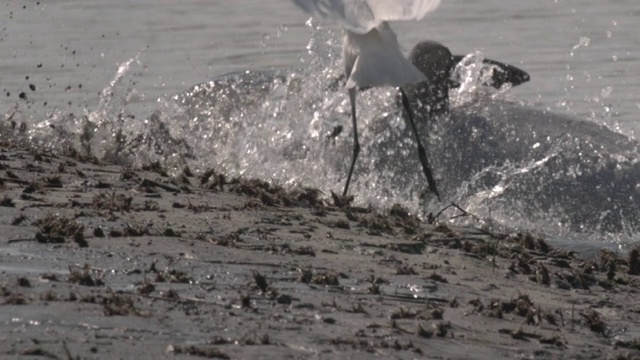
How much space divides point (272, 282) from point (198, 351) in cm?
122

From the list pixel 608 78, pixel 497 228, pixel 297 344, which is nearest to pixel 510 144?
pixel 497 228

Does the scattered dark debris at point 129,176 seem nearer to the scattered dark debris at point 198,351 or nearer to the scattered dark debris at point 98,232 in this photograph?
the scattered dark debris at point 98,232

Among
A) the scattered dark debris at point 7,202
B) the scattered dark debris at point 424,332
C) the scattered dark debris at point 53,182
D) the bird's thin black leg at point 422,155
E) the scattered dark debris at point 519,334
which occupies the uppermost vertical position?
the bird's thin black leg at point 422,155

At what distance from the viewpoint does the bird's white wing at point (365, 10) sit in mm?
8609

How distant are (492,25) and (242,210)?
9090 millimetres

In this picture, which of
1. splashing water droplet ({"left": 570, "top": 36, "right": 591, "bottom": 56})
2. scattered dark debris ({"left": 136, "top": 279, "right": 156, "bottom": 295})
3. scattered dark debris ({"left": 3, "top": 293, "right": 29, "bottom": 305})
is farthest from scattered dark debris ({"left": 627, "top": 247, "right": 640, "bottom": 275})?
splashing water droplet ({"left": 570, "top": 36, "right": 591, "bottom": 56})

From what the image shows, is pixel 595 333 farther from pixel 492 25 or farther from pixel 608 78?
pixel 492 25

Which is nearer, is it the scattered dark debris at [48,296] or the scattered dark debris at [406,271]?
the scattered dark debris at [48,296]

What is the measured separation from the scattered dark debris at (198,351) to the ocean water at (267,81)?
4.82 m

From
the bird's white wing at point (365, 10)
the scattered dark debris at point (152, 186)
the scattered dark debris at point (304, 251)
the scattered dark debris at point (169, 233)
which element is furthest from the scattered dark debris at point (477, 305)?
the bird's white wing at point (365, 10)

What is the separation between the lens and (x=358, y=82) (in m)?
8.60

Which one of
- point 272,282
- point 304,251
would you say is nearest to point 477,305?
point 272,282

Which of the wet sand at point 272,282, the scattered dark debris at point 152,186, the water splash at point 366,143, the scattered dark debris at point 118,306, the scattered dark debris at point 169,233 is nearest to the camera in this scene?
the wet sand at point 272,282

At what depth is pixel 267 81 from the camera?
38.6 ft
